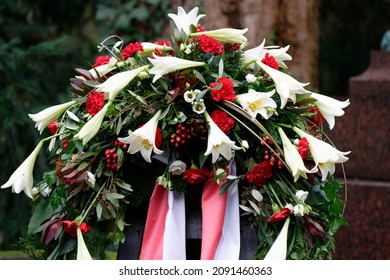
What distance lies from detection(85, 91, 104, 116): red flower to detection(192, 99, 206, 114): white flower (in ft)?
1.04

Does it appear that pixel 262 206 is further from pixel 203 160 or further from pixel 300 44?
pixel 300 44

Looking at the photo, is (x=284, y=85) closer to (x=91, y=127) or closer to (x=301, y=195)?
(x=301, y=195)

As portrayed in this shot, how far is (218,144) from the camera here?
2.43m

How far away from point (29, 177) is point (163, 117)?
1.66ft

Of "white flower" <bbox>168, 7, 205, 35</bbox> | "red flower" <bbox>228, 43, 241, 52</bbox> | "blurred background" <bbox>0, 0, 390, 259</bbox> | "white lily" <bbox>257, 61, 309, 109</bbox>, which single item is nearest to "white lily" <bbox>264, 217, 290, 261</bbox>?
"white lily" <bbox>257, 61, 309, 109</bbox>

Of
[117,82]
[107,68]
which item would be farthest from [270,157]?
[107,68]

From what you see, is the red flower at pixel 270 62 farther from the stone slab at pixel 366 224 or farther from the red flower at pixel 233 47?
the stone slab at pixel 366 224

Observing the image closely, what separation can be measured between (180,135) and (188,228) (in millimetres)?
344

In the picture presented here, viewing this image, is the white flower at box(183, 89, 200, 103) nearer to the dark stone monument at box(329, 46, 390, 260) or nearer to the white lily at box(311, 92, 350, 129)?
the white lily at box(311, 92, 350, 129)

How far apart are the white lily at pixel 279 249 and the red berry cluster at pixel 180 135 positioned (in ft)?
1.40

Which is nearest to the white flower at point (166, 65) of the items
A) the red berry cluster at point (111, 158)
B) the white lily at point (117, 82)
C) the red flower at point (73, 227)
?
the white lily at point (117, 82)

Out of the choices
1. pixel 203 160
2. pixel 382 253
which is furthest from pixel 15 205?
pixel 203 160

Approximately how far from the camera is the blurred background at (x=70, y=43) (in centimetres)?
580

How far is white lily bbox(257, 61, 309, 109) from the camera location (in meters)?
2.55
